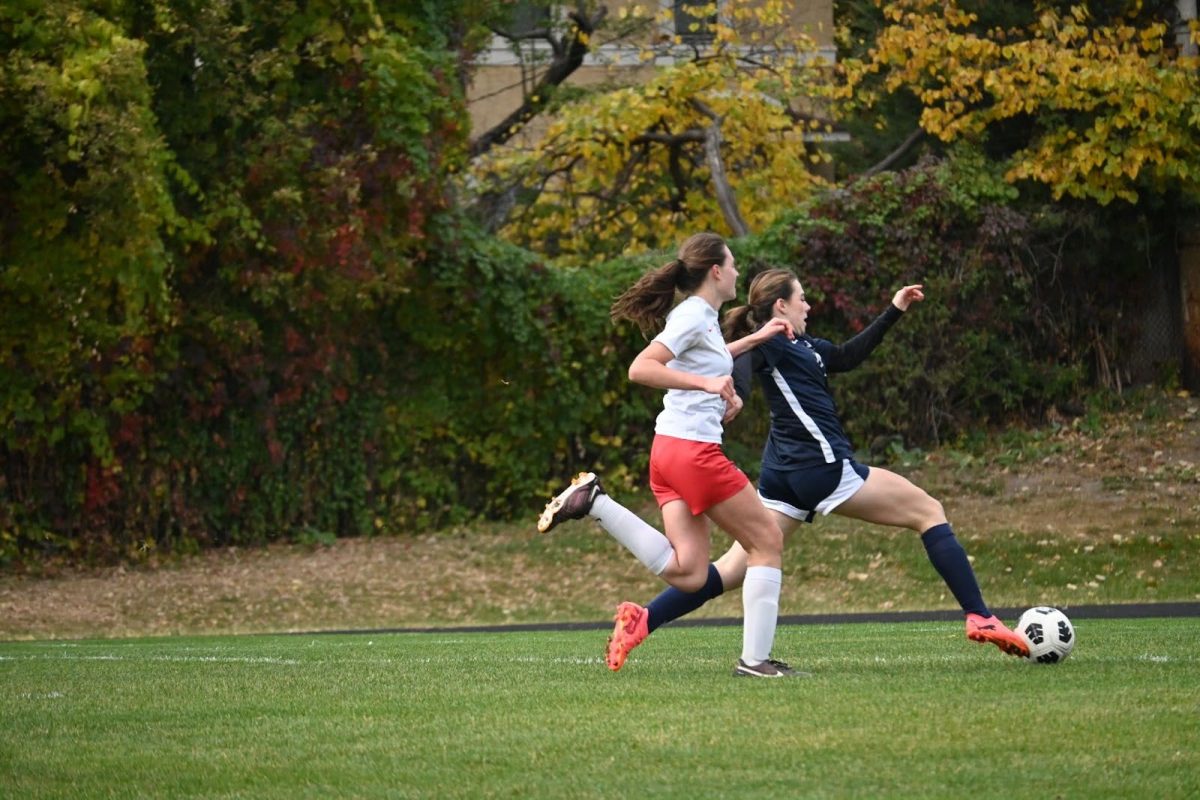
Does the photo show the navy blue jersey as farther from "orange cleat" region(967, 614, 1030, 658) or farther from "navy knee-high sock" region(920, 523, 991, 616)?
"orange cleat" region(967, 614, 1030, 658)

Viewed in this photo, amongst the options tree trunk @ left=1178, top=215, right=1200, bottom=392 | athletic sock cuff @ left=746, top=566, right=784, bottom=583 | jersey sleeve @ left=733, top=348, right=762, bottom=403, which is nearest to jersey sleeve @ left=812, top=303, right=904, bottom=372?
jersey sleeve @ left=733, top=348, right=762, bottom=403

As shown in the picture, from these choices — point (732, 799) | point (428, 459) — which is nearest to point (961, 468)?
point (428, 459)

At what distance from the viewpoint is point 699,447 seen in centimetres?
766

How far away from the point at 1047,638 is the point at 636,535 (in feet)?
6.11

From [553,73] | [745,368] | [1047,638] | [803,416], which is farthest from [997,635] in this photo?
[553,73]

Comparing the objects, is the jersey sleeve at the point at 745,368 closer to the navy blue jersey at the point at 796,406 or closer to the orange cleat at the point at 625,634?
the navy blue jersey at the point at 796,406

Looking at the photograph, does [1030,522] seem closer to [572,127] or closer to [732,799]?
[572,127]

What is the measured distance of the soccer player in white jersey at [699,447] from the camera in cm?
756

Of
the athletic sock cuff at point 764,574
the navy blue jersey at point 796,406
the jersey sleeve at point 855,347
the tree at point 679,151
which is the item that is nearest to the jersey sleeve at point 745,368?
the navy blue jersey at point 796,406

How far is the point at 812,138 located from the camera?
24.8 metres

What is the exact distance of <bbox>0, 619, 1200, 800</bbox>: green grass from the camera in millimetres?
5156

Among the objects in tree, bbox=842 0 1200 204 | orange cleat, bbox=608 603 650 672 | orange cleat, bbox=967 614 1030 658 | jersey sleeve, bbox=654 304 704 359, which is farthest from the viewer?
tree, bbox=842 0 1200 204

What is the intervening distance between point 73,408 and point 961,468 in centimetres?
944

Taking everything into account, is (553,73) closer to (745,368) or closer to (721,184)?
(721,184)
